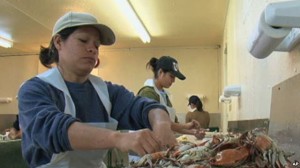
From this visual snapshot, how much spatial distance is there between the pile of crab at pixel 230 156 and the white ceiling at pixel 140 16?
168 inches

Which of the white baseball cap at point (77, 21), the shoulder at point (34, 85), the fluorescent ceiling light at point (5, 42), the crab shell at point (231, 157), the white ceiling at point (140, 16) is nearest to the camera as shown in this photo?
the crab shell at point (231, 157)

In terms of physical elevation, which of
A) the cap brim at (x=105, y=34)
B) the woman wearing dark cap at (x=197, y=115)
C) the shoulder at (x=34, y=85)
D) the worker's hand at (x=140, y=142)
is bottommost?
the woman wearing dark cap at (x=197, y=115)

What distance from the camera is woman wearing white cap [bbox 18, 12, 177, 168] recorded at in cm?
103

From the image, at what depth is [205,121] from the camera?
21.1 feet

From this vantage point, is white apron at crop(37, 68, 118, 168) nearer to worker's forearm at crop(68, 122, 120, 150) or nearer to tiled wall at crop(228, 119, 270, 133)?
worker's forearm at crop(68, 122, 120, 150)

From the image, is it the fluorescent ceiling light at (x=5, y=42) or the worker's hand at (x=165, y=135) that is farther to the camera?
the fluorescent ceiling light at (x=5, y=42)

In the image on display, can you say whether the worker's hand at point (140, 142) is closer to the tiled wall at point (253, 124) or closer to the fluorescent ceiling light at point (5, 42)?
the tiled wall at point (253, 124)

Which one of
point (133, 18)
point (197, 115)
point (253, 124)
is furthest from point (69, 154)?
point (197, 115)

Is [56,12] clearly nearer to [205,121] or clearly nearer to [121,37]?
[121,37]

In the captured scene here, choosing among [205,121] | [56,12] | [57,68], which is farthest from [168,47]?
[57,68]

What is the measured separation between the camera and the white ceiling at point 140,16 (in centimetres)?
521

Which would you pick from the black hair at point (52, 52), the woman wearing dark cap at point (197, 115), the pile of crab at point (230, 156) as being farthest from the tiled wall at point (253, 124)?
the woman wearing dark cap at point (197, 115)

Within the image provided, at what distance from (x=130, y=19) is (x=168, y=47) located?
251cm

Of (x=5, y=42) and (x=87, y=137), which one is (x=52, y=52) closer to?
(x=87, y=137)
